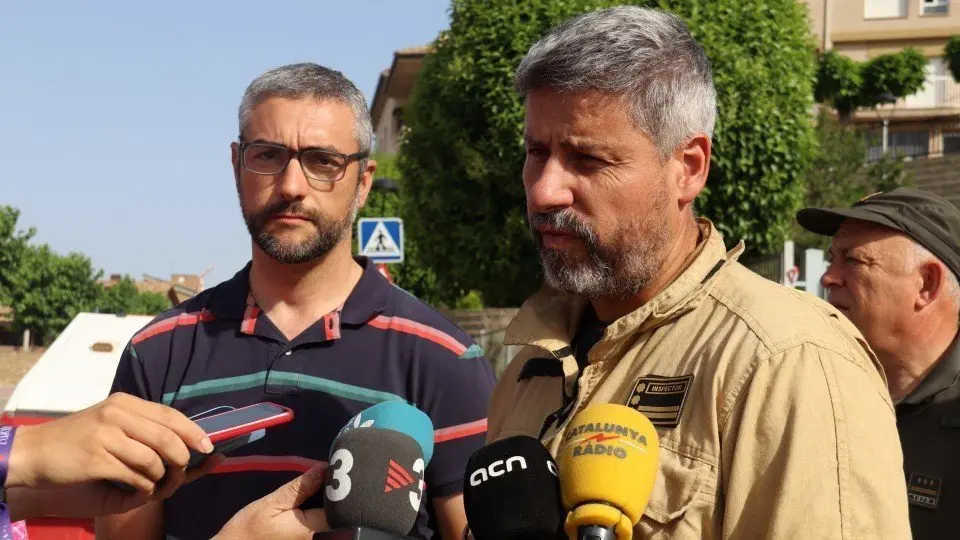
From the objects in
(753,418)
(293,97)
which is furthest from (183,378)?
(753,418)

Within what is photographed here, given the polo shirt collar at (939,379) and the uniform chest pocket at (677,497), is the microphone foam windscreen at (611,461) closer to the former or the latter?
the uniform chest pocket at (677,497)

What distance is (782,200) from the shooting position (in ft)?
44.1

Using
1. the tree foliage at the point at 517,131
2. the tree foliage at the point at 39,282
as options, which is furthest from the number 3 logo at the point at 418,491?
the tree foliage at the point at 39,282

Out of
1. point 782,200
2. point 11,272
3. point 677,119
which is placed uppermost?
point 677,119

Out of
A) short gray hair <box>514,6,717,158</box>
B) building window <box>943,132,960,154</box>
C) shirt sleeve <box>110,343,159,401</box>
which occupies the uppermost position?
short gray hair <box>514,6,717,158</box>

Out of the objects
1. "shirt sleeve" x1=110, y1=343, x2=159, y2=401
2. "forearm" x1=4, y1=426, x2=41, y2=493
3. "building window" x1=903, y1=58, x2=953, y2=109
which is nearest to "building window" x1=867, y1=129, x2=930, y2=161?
"building window" x1=903, y1=58, x2=953, y2=109

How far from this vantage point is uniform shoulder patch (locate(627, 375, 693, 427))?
6.66 feet

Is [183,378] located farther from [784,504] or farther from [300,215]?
[784,504]

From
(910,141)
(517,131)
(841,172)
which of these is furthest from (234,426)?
(910,141)

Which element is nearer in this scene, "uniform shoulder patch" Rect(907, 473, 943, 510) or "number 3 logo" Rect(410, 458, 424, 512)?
"number 3 logo" Rect(410, 458, 424, 512)

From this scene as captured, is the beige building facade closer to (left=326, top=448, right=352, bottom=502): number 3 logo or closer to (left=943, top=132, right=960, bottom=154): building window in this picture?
(left=943, top=132, right=960, bottom=154): building window

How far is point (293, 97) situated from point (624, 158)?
152cm

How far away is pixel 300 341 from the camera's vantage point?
3295 mm

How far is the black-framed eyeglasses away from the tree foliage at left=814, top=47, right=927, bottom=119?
41427 millimetres
